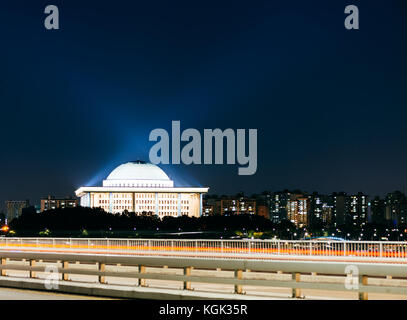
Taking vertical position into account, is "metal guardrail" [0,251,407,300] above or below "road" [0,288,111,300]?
above

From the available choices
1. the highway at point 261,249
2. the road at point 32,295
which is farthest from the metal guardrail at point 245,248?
the road at point 32,295

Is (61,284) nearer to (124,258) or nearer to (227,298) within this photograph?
(124,258)

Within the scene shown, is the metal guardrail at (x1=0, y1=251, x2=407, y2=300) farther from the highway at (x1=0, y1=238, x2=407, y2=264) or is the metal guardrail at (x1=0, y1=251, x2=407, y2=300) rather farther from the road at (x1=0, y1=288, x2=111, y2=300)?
the highway at (x1=0, y1=238, x2=407, y2=264)

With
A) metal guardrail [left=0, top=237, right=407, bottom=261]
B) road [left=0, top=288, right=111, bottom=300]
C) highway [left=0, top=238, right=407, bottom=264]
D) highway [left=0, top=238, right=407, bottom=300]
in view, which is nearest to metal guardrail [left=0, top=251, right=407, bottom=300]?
highway [left=0, top=238, right=407, bottom=300]

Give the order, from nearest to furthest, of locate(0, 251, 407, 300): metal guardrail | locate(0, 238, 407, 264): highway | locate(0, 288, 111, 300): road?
locate(0, 251, 407, 300): metal guardrail, locate(0, 288, 111, 300): road, locate(0, 238, 407, 264): highway

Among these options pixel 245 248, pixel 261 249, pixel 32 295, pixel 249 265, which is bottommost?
pixel 32 295

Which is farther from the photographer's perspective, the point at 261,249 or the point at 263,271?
the point at 261,249

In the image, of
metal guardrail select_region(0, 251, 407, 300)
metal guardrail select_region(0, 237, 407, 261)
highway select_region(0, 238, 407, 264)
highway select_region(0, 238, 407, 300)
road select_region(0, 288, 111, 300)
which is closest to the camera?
metal guardrail select_region(0, 251, 407, 300)

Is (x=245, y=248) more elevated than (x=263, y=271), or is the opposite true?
(x=263, y=271)

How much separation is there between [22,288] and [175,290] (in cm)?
673

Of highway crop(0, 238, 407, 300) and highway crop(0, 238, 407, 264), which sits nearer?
highway crop(0, 238, 407, 300)

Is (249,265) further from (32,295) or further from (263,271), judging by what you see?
(32,295)

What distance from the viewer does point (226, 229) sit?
7726 inches

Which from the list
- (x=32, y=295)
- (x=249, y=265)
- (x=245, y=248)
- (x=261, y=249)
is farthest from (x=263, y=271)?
(x=261, y=249)
